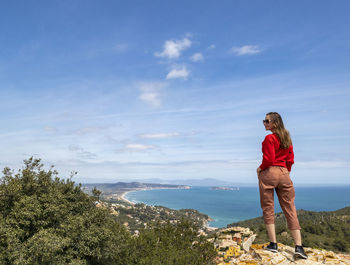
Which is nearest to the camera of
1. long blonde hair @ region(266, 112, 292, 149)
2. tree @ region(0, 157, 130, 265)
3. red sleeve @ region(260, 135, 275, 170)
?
red sleeve @ region(260, 135, 275, 170)

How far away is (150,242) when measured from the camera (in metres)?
12.4

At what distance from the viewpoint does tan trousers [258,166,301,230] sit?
5270mm

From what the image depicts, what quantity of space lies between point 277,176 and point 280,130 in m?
1.06

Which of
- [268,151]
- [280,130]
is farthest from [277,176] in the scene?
[280,130]

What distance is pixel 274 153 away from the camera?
5234 millimetres

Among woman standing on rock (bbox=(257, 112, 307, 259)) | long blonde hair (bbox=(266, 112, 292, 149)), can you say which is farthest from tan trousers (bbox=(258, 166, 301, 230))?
long blonde hair (bbox=(266, 112, 292, 149))

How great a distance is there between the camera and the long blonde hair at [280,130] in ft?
17.4

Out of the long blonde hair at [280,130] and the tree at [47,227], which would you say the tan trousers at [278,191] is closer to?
the long blonde hair at [280,130]

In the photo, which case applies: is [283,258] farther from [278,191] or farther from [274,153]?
[274,153]

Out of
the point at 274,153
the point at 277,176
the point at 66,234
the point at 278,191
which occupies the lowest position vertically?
the point at 66,234

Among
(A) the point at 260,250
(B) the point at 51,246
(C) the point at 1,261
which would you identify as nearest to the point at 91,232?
(B) the point at 51,246

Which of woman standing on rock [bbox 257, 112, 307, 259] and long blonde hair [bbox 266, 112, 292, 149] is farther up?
long blonde hair [bbox 266, 112, 292, 149]

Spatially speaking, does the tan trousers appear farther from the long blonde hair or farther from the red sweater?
the long blonde hair

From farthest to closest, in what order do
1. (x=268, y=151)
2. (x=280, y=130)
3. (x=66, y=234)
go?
(x=66, y=234) → (x=280, y=130) → (x=268, y=151)
